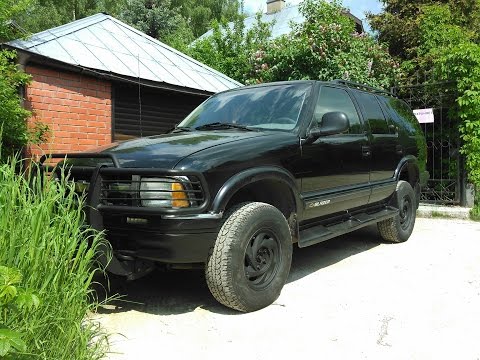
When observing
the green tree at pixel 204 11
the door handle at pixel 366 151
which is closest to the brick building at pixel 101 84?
the door handle at pixel 366 151

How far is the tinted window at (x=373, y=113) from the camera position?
5.18m

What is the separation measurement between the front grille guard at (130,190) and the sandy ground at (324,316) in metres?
0.80

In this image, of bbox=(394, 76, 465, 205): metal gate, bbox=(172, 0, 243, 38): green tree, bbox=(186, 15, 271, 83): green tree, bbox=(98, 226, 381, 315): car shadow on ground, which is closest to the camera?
bbox=(98, 226, 381, 315): car shadow on ground

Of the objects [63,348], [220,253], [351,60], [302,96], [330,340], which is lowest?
[330,340]

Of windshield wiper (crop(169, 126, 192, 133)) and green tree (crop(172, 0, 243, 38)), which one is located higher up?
green tree (crop(172, 0, 243, 38))

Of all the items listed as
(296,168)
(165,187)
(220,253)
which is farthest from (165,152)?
(296,168)

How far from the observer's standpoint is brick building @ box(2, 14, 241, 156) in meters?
6.29

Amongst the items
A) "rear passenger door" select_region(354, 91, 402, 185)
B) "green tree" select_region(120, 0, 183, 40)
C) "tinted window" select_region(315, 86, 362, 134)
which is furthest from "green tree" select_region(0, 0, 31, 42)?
"green tree" select_region(120, 0, 183, 40)

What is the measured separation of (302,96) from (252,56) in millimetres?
7109

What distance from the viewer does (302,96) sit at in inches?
170

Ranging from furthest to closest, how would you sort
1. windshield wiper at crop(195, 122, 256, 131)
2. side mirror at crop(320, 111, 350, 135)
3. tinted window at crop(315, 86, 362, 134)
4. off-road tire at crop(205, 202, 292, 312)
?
tinted window at crop(315, 86, 362, 134) → windshield wiper at crop(195, 122, 256, 131) → side mirror at crop(320, 111, 350, 135) → off-road tire at crop(205, 202, 292, 312)

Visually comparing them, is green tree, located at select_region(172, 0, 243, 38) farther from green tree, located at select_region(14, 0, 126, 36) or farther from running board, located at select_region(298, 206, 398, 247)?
running board, located at select_region(298, 206, 398, 247)

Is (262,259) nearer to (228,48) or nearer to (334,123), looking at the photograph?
(334,123)

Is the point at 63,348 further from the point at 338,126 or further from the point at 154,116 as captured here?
the point at 154,116
